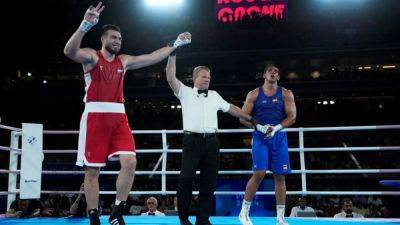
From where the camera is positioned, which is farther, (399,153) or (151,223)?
(399,153)

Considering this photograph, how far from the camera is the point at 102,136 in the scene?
11.5ft

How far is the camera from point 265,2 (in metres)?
15.5

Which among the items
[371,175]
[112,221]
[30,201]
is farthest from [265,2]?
[112,221]

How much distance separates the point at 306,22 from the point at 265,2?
484 centimetres

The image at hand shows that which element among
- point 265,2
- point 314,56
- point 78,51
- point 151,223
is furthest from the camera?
point 314,56

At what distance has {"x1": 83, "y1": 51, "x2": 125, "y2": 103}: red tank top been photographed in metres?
3.54

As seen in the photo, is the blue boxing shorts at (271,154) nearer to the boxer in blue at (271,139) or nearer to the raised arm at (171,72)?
the boxer in blue at (271,139)

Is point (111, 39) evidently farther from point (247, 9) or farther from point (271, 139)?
point (247, 9)

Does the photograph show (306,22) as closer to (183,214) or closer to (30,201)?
(30,201)

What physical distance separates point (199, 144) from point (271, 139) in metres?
0.81

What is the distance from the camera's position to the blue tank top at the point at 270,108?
456cm

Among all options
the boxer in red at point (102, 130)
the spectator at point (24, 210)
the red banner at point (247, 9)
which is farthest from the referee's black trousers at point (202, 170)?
the red banner at point (247, 9)

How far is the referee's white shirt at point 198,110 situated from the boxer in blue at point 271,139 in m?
0.47

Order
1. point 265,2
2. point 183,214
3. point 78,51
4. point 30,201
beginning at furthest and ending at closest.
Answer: point 265,2 < point 30,201 < point 183,214 < point 78,51
